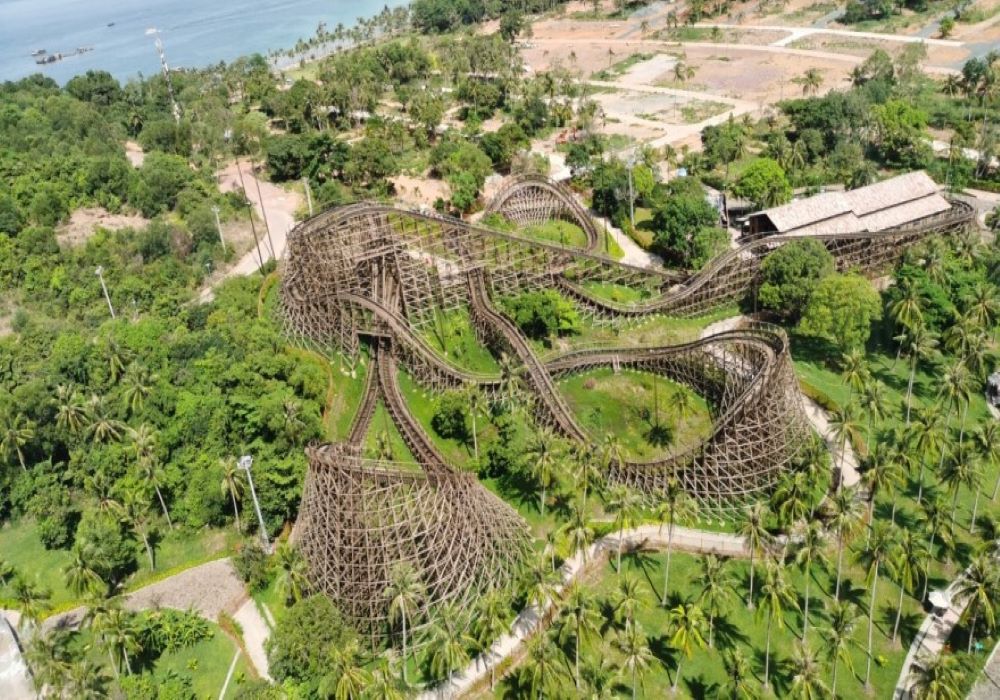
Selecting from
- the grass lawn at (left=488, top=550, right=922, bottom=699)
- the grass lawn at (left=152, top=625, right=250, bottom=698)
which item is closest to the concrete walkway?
the grass lawn at (left=152, top=625, right=250, bottom=698)

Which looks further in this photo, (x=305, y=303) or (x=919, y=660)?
(x=305, y=303)

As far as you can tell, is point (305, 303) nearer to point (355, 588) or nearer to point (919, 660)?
point (355, 588)

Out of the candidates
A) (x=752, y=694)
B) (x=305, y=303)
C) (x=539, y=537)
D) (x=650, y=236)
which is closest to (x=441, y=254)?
(x=305, y=303)

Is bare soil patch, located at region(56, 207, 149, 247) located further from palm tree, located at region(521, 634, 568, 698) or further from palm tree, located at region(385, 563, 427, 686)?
palm tree, located at region(521, 634, 568, 698)

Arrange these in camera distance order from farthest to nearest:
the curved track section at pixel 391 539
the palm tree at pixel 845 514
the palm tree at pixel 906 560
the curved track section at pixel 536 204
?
the curved track section at pixel 536 204, the curved track section at pixel 391 539, the palm tree at pixel 845 514, the palm tree at pixel 906 560

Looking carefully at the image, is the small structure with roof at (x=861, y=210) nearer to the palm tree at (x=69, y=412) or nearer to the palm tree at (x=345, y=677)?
the palm tree at (x=345, y=677)

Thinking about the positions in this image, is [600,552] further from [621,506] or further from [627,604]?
[627,604]

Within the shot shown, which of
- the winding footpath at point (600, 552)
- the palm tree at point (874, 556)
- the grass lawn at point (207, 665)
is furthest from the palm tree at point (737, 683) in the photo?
the grass lawn at point (207, 665)
